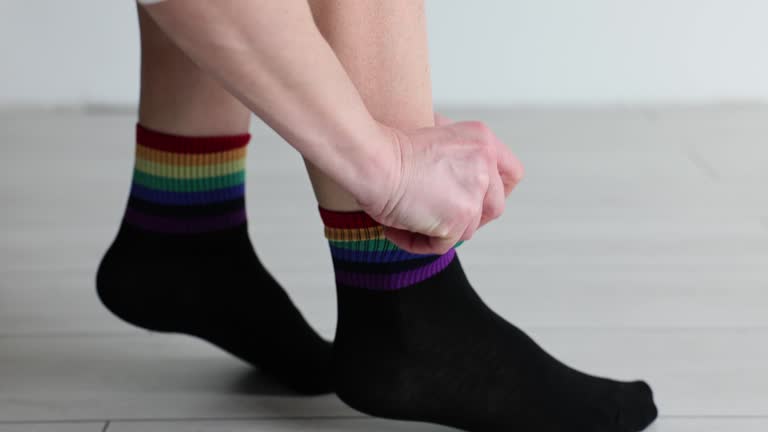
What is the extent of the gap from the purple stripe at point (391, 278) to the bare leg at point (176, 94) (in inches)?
6.6

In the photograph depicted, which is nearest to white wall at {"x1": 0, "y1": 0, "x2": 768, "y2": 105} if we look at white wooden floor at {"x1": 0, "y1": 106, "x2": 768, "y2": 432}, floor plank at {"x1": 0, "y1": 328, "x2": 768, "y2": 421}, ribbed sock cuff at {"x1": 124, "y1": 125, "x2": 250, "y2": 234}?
white wooden floor at {"x1": 0, "y1": 106, "x2": 768, "y2": 432}

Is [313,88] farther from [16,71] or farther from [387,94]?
[16,71]

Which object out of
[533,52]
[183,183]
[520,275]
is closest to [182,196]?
[183,183]

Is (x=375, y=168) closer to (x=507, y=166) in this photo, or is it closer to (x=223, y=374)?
(x=507, y=166)

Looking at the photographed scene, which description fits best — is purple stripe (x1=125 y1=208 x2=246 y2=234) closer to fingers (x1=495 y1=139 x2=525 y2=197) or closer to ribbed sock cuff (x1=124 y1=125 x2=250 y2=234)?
ribbed sock cuff (x1=124 y1=125 x2=250 y2=234)

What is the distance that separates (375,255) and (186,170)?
20 cm

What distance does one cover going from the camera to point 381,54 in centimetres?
66

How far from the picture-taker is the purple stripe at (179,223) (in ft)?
2.71

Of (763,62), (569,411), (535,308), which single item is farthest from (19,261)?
(763,62)

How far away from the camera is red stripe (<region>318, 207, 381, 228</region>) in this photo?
688 millimetres

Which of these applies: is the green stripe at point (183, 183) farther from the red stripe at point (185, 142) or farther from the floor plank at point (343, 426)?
the floor plank at point (343, 426)

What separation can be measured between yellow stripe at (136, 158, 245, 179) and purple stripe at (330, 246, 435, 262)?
0.15 m

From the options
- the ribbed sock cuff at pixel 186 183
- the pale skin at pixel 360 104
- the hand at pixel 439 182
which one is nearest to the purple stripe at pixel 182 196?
the ribbed sock cuff at pixel 186 183

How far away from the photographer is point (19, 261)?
3.86 ft
